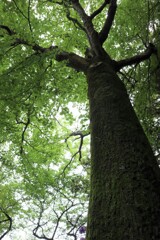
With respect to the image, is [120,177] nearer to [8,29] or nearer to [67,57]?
[67,57]

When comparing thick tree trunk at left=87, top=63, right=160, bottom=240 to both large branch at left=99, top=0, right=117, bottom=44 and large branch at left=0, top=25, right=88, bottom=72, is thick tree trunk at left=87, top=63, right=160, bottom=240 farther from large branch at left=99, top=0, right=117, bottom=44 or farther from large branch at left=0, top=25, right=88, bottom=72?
large branch at left=99, top=0, right=117, bottom=44

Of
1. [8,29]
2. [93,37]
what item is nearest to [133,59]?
[93,37]

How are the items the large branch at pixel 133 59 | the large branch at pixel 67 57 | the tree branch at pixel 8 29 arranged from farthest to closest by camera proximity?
the tree branch at pixel 8 29 → the large branch at pixel 67 57 → the large branch at pixel 133 59

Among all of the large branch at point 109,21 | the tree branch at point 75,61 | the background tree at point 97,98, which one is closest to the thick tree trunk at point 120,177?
the background tree at point 97,98

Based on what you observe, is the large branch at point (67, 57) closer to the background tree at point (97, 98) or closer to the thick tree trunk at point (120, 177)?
the background tree at point (97, 98)

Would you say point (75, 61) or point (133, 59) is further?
point (75, 61)

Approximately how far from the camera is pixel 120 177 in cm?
197

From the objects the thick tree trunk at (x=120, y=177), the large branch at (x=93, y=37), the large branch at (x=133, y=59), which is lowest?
the thick tree trunk at (x=120, y=177)

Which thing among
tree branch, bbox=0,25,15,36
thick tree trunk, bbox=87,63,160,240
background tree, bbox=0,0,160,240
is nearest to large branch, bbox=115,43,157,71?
background tree, bbox=0,0,160,240

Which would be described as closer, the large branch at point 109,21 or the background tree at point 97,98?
the background tree at point 97,98

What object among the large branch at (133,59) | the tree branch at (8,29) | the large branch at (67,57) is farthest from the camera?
the tree branch at (8,29)

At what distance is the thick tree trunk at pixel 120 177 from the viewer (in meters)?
1.56

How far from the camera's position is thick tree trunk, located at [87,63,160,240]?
156 centimetres

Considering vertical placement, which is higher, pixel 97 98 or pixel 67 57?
pixel 67 57
